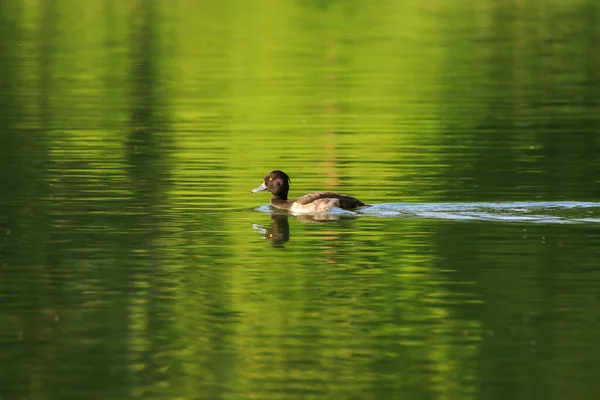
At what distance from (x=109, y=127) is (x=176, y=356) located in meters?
21.3

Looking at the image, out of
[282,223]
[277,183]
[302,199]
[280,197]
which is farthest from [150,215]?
[280,197]

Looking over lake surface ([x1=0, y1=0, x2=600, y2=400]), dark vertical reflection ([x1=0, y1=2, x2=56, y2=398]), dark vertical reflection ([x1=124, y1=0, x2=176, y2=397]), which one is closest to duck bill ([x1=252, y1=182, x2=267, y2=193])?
lake surface ([x1=0, y1=0, x2=600, y2=400])

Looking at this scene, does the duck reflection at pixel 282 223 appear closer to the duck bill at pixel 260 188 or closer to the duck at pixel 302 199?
the duck at pixel 302 199

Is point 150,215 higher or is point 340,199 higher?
point 340,199

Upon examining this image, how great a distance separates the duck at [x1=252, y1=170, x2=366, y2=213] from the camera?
75.6 ft

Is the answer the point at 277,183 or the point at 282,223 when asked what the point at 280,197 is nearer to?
the point at 277,183

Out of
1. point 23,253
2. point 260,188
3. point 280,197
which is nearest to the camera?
point 23,253

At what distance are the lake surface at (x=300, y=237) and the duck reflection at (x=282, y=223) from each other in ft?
0.21

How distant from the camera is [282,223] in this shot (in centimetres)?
2305

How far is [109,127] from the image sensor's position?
35500mm

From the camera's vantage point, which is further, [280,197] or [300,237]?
[280,197]

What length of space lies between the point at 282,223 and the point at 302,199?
2.47 feet

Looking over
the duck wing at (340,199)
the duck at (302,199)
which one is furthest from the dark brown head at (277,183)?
the duck wing at (340,199)

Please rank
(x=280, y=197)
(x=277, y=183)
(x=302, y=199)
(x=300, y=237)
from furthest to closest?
(x=280, y=197), (x=277, y=183), (x=302, y=199), (x=300, y=237)
